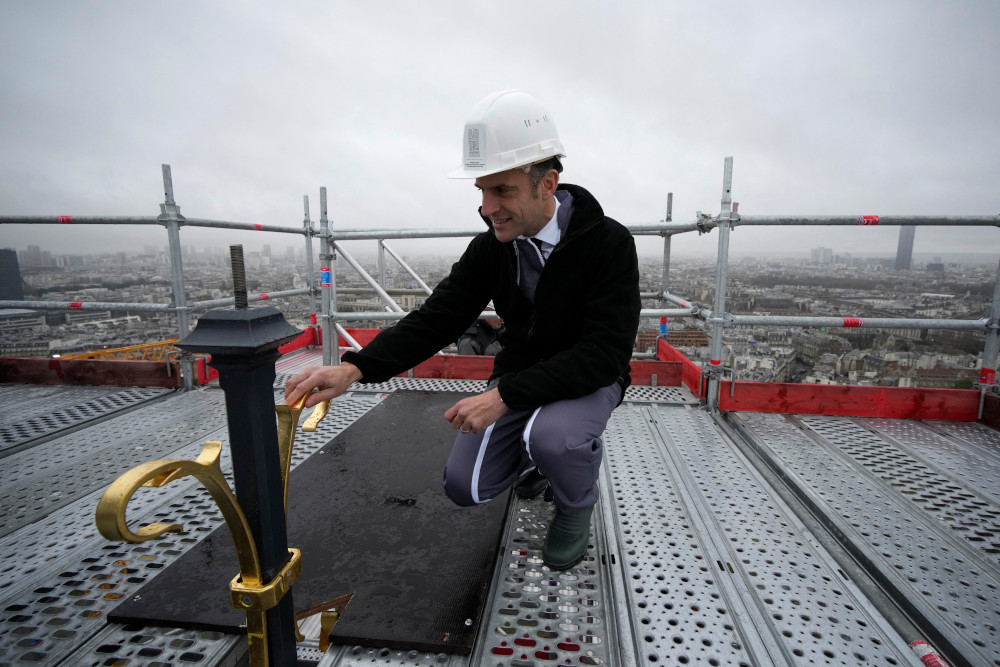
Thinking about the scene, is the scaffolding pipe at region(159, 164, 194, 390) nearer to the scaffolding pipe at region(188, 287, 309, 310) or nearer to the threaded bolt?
the scaffolding pipe at region(188, 287, 309, 310)

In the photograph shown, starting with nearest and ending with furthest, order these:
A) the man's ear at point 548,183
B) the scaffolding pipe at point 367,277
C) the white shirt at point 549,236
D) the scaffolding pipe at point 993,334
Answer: the man's ear at point 548,183 → the white shirt at point 549,236 → the scaffolding pipe at point 993,334 → the scaffolding pipe at point 367,277

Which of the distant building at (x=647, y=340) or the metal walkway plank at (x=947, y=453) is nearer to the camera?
the metal walkway plank at (x=947, y=453)

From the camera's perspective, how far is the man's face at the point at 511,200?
144 centimetres

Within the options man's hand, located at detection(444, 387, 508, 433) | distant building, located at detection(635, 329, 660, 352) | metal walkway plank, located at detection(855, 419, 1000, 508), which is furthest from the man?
distant building, located at detection(635, 329, 660, 352)

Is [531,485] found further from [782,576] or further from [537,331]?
[782,576]

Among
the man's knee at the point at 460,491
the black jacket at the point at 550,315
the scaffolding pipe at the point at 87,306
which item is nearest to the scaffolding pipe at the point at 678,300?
the black jacket at the point at 550,315

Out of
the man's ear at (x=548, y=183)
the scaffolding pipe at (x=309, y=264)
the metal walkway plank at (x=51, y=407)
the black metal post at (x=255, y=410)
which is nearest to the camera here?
the black metal post at (x=255, y=410)

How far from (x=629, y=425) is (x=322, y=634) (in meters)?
1.84

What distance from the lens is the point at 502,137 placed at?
1396mm

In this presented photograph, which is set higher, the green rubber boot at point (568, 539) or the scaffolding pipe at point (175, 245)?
the scaffolding pipe at point (175, 245)

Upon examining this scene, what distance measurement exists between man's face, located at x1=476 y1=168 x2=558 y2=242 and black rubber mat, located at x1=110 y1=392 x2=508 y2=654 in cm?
103

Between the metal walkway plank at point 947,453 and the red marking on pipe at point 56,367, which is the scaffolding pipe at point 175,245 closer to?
the red marking on pipe at point 56,367

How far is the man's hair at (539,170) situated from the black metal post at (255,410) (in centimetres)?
89

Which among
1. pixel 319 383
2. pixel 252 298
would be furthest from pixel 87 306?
pixel 319 383
